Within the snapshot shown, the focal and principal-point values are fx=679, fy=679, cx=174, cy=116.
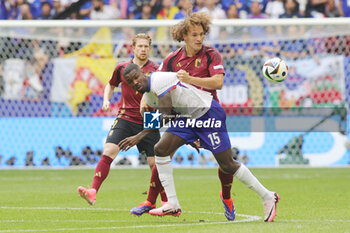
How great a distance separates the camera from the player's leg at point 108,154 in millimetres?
7494

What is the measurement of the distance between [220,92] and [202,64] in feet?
31.2

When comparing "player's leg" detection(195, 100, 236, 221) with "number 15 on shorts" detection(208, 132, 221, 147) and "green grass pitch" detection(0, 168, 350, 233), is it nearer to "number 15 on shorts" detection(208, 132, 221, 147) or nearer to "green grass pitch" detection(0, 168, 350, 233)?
"number 15 on shorts" detection(208, 132, 221, 147)

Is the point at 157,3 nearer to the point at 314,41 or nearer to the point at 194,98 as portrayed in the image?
the point at 314,41

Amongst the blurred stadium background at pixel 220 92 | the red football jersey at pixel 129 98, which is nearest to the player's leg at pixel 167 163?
the red football jersey at pixel 129 98

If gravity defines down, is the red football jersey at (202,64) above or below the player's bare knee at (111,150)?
above

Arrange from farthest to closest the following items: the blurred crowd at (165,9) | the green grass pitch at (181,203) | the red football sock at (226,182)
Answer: the blurred crowd at (165,9) → the red football sock at (226,182) → the green grass pitch at (181,203)

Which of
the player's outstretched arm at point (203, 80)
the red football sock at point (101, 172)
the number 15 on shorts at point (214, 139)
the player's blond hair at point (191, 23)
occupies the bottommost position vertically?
the red football sock at point (101, 172)

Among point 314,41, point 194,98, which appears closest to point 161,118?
point 194,98

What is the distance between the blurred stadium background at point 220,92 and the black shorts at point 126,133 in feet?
23.1

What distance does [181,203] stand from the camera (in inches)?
354

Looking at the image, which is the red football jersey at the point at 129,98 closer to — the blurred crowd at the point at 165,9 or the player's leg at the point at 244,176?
the player's leg at the point at 244,176

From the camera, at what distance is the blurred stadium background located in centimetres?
1550

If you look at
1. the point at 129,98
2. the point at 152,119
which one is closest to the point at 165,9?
the point at 129,98

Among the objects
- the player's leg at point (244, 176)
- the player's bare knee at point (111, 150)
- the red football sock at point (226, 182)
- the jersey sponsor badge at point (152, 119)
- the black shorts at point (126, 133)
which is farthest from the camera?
the black shorts at point (126, 133)
